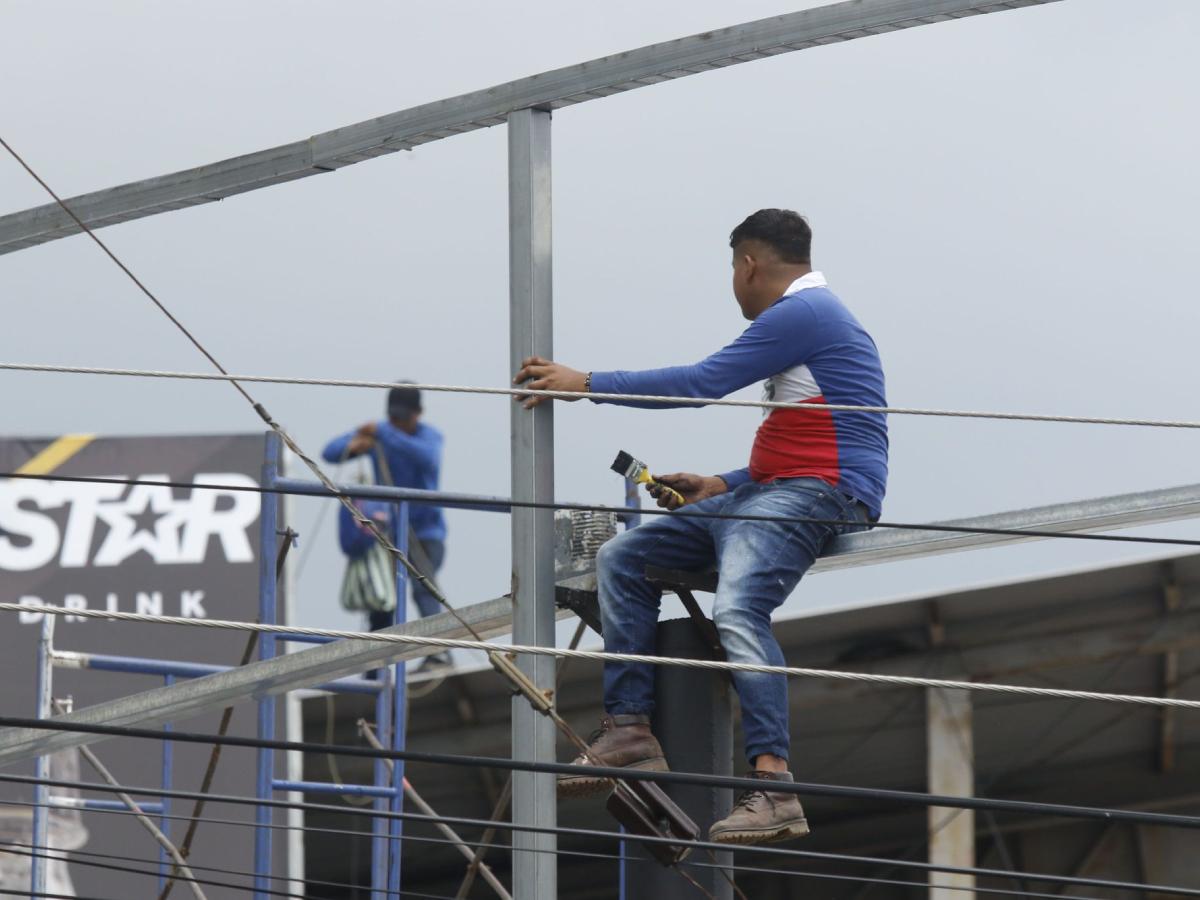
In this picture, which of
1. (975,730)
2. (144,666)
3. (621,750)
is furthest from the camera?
(975,730)

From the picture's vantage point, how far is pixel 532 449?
5.63m

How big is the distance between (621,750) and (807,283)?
57.9 inches

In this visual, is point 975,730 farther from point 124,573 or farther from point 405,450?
point 124,573

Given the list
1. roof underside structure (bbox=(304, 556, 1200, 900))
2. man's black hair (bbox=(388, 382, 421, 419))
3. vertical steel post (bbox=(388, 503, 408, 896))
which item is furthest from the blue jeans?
man's black hair (bbox=(388, 382, 421, 419))

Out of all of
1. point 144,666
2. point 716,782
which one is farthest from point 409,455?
point 716,782

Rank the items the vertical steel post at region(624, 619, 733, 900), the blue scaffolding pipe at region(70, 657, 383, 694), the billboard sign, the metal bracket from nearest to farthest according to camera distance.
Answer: the metal bracket
the vertical steel post at region(624, 619, 733, 900)
the blue scaffolding pipe at region(70, 657, 383, 694)
the billboard sign

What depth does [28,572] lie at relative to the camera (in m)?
14.9

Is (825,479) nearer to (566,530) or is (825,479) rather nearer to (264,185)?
(566,530)

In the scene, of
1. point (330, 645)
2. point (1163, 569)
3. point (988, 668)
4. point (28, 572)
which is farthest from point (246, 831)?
point (330, 645)

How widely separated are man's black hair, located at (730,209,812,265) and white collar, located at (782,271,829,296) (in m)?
0.06

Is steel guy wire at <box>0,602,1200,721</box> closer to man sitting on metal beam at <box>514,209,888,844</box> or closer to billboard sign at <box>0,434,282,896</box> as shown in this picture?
man sitting on metal beam at <box>514,209,888,844</box>

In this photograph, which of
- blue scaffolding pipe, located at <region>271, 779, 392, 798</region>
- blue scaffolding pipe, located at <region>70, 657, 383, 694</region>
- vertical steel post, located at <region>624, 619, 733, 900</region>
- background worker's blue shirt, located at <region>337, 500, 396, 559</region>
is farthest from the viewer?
background worker's blue shirt, located at <region>337, 500, 396, 559</region>

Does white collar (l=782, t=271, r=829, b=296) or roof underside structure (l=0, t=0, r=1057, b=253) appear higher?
roof underside structure (l=0, t=0, r=1057, b=253)

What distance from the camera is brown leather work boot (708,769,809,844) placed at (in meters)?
5.29
